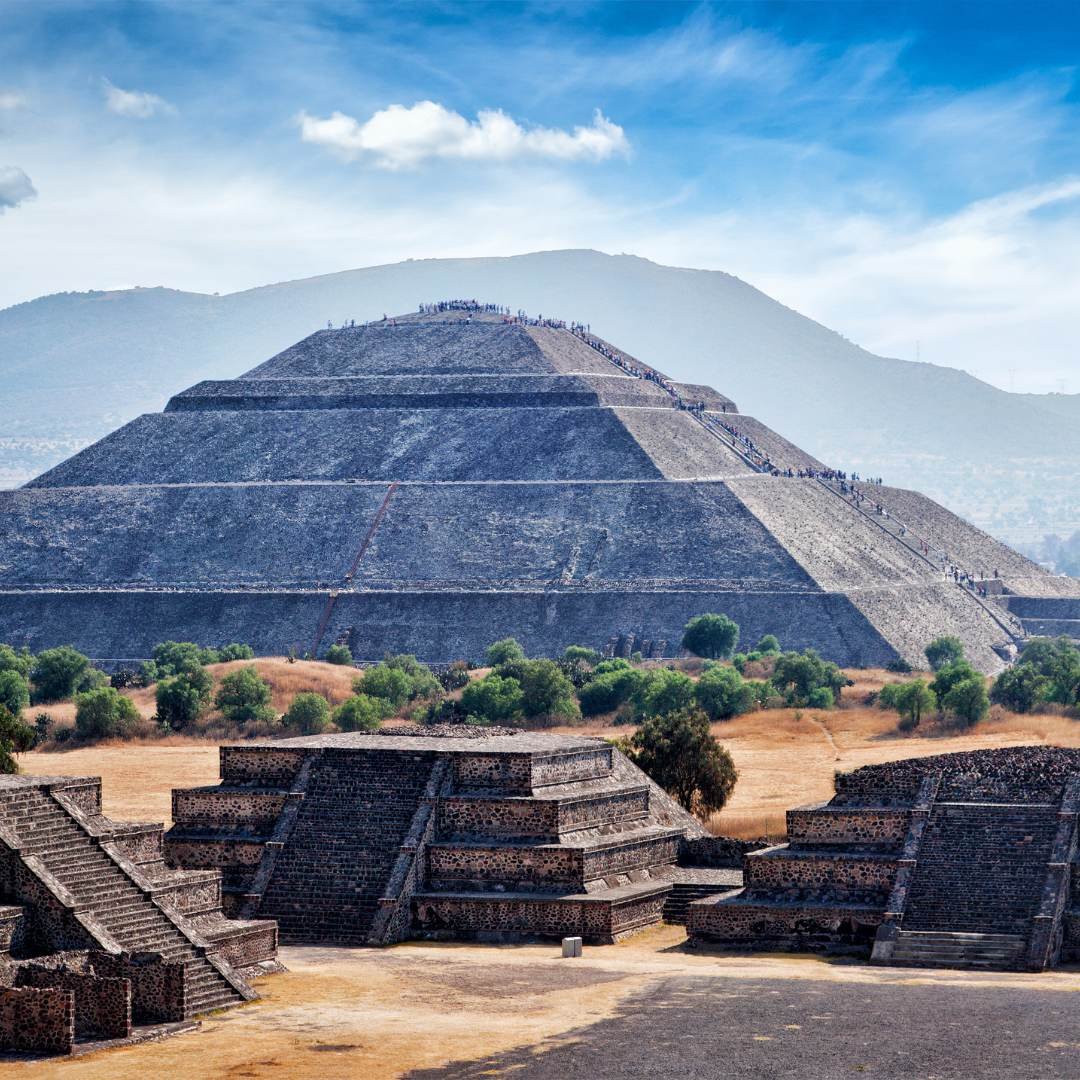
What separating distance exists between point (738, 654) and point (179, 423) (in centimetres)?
4537

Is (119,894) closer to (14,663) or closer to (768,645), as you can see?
(14,663)

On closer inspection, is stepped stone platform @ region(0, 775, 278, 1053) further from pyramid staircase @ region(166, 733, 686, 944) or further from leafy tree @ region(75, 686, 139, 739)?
leafy tree @ region(75, 686, 139, 739)

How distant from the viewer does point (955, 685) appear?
241ft

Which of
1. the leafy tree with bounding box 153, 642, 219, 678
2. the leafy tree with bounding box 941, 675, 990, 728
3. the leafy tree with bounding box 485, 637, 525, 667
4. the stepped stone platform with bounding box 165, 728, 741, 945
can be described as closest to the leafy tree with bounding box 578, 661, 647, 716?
the leafy tree with bounding box 941, 675, 990, 728

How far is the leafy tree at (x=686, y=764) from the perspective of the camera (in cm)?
5056

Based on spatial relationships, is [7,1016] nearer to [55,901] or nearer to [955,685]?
[55,901]

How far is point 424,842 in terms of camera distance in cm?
3934

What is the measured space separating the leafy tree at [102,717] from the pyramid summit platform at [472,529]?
2990 cm

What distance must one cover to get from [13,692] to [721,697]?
22.8 m

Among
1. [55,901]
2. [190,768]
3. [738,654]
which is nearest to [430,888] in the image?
[55,901]

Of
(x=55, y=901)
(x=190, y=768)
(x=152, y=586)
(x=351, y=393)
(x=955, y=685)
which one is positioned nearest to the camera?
(x=55, y=901)

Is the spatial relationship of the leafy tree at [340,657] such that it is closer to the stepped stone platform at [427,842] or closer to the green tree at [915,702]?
the green tree at [915,702]

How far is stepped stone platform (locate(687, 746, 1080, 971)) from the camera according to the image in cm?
3631

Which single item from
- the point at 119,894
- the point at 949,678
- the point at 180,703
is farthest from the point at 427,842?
the point at 949,678
